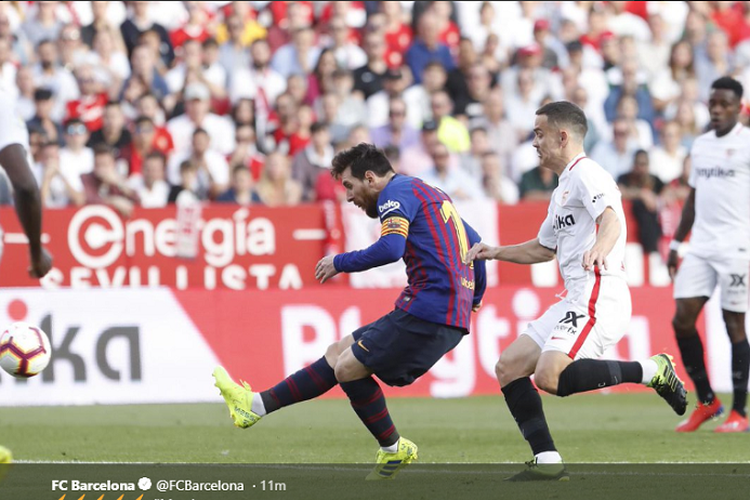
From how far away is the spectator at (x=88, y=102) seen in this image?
55.2 ft

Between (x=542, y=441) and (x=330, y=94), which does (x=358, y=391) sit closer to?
(x=542, y=441)

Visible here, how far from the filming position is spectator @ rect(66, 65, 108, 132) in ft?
55.2

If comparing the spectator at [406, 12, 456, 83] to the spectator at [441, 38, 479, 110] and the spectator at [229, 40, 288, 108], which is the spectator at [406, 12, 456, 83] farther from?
the spectator at [229, 40, 288, 108]

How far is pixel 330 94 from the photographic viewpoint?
17.7 meters

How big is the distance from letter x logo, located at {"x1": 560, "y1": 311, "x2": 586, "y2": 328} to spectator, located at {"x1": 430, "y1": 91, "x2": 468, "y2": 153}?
10.1m

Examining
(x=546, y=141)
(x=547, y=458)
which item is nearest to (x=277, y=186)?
(x=546, y=141)

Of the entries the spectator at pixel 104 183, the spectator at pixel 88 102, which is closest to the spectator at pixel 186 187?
the spectator at pixel 104 183

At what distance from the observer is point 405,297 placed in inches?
310

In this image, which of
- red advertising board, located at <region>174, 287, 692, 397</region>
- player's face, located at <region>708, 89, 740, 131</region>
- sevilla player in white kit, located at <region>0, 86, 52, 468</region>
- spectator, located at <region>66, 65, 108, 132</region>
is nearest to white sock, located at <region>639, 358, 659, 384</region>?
sevilla player in white kit, located at <region>0, 86, 52, 468</region>

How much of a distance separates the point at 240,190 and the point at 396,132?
7.74ft

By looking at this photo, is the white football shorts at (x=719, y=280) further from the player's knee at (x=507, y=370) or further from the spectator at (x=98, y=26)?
the spectator at (x=98, y=26)

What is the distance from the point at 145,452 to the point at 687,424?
429cm

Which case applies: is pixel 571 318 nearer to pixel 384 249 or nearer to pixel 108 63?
pixel 384 249

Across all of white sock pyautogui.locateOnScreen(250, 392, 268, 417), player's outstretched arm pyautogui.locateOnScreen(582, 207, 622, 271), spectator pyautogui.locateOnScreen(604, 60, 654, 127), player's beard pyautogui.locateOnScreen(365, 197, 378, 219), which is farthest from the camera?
spectator pyautogui.locateOnScreen(604, 60, 654, 127)
